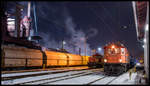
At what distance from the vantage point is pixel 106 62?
19547 mm

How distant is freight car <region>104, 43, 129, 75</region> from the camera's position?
60.5 ft

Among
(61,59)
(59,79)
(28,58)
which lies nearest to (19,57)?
(28,58)

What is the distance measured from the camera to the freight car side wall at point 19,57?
20.9m

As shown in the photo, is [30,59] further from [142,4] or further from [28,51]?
[142,4]

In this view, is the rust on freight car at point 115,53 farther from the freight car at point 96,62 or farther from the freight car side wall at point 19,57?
the freight car at point 96,62

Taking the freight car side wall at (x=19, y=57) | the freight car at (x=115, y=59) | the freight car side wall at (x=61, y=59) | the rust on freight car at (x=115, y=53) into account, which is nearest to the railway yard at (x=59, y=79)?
the freight car at (x=115, y=59)

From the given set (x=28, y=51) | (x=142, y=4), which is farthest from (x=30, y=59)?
(x=142, y=4)

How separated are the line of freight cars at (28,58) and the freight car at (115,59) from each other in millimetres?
11538

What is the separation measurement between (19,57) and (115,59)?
41.5 ft

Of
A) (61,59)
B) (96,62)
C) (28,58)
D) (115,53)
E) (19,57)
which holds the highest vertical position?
(115,53)

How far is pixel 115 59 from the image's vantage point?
63.4 feet

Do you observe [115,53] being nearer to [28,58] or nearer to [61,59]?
[28,58]

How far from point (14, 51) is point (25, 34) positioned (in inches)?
1333

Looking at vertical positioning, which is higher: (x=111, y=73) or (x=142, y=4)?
(x=142, y=4)
